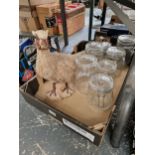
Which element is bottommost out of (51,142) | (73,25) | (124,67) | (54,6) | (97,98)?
(51,142)

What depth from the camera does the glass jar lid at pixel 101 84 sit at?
77 centimetres

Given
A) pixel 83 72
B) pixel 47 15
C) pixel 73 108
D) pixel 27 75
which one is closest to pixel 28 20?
pixel 47 15

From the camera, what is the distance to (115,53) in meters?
0.95

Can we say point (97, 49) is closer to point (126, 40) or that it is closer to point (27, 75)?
point (126, 40)

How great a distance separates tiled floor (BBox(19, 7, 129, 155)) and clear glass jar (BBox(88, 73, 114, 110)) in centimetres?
16

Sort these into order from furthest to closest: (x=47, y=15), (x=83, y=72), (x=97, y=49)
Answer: (x=47, y=15)
(x=97, y=49)
(x=83, y=72)

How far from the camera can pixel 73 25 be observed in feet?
6.73

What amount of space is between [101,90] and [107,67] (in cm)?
17

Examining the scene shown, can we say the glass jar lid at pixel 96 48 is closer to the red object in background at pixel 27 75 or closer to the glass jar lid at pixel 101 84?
the glass jar lid at pixel 101 84

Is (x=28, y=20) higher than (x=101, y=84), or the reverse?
(x=28, y=20)

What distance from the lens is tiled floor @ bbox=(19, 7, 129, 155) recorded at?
0.75 meters
